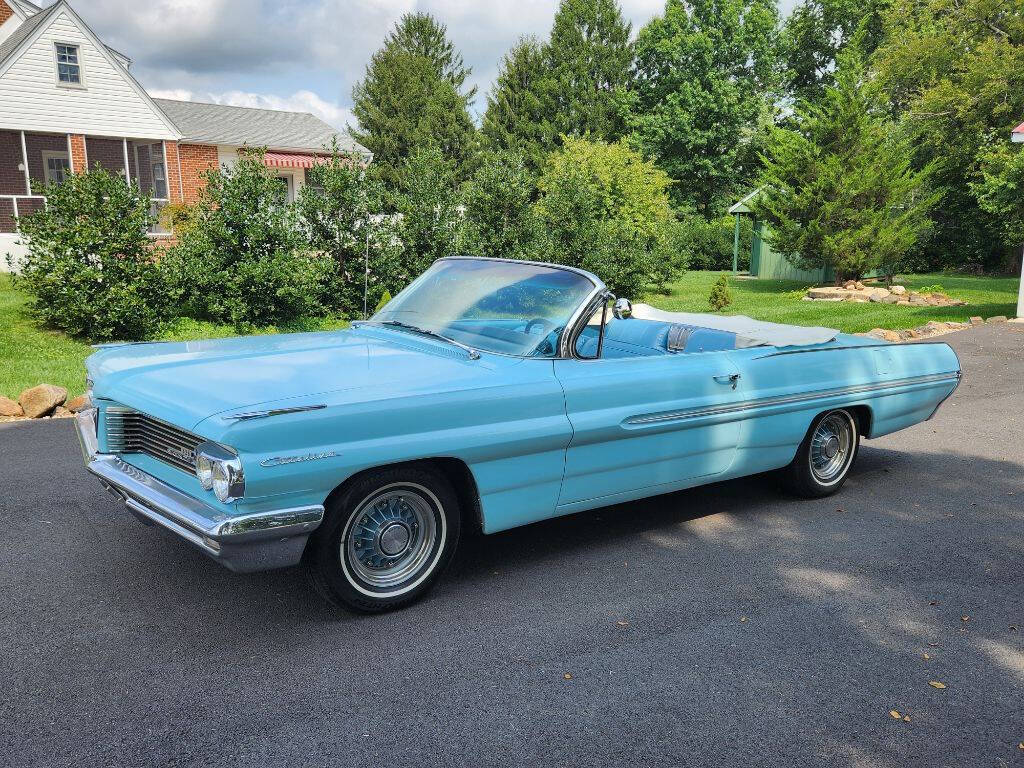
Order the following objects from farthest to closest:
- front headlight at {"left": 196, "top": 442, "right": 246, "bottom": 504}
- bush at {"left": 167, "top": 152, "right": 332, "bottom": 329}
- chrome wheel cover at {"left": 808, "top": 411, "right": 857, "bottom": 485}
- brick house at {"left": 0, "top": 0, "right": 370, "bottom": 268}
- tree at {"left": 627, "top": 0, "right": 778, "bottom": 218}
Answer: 1. tree at {"left": 627, "top": 0, "right": 778, "bottom": 218}
2. brick house at {"left": 0, "top": 0, "right": 370, "bottom": 268}
3. bush at {"left": 167, "top": 152, "right": 332, "bottom": 329}
4. chrome wheel cover at {"left": 808, "top": 411, "right": 857, "bottom": 485}
5. front headlight at {"left": 196, "top": 442, "right": 246, "bottom": 504}

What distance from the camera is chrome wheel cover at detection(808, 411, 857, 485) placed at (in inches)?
220

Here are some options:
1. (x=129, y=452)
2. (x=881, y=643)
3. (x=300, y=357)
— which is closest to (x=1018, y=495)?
(x=881, y=643)

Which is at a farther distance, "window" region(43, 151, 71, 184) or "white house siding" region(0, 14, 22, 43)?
"window" region(43, 151, 71, 184)

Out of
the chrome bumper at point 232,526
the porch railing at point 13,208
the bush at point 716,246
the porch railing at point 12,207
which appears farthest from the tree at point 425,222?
the bush at point 716,246

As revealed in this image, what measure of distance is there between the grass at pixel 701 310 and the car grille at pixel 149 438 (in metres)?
5.28

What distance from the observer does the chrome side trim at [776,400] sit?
446cm

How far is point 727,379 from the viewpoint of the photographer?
4.80 m

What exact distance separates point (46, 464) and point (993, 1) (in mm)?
27659

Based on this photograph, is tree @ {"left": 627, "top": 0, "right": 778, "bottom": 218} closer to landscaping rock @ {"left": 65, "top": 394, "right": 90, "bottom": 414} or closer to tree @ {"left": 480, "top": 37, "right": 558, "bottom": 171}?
tree @ {"left": 480, "top": 37, "right": 558, "bottom": 171}

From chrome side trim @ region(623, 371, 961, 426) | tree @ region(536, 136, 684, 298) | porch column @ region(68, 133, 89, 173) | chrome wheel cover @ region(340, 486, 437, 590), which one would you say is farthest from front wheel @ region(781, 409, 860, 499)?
porch column @ region(68, 133, 89, 173)

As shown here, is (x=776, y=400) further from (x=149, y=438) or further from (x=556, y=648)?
(x=149, y=438)

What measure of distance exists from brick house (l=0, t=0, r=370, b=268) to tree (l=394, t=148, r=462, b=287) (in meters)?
9.43

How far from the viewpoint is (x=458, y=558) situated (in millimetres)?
4504

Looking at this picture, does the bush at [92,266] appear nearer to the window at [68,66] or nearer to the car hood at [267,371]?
the car hood at [267,371]
